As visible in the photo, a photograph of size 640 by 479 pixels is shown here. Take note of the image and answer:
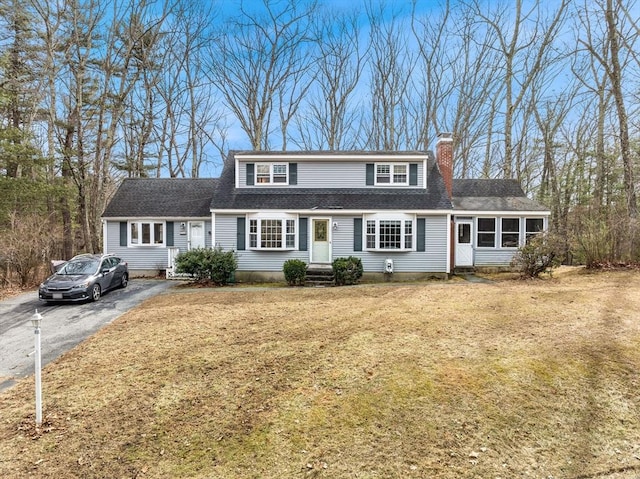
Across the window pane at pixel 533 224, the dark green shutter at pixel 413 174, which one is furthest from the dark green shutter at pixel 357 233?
the window pane at pixel 533 224

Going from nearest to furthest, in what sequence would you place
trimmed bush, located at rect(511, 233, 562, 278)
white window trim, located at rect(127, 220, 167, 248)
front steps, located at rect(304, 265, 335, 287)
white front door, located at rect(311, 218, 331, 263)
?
1. trimmed bush, located at rect(511, 233, 562, 278)
2. front steps, located at rect(304, 265, 335, 287)
3. white front door, located at rect(311, 218, 331, 263)
4. white window trim, located at rect(127, 220, 167, 248)

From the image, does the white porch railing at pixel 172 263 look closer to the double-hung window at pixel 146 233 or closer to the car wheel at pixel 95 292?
the double-hung window at pixel 146 233

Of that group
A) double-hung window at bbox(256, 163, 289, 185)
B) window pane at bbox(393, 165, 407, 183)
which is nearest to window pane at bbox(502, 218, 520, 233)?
window pane at bbox(393, 165, 407, 183)

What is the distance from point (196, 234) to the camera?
1612 cm

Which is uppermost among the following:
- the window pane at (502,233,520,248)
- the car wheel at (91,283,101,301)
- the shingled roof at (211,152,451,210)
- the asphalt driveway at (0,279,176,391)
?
the shingled roof at (211,152,451,210)

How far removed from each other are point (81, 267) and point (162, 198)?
6.10 meters

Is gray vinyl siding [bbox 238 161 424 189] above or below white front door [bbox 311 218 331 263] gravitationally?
above

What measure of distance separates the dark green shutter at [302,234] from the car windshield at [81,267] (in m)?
7.52

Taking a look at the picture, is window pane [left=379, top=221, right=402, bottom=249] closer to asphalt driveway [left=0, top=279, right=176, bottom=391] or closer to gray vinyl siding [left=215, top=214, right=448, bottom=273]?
gray vinyl siding [left=215, top=214, right=448, bottom=273]

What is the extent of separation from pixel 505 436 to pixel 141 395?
477 centimetres

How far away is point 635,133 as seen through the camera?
1930cm

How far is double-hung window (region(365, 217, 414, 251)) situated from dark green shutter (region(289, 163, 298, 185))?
392cm

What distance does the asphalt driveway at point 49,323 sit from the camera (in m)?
6.48

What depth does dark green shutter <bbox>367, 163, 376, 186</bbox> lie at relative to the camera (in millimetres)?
15859
